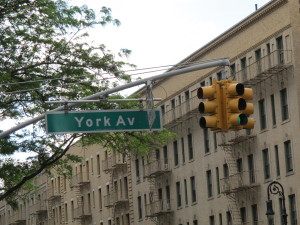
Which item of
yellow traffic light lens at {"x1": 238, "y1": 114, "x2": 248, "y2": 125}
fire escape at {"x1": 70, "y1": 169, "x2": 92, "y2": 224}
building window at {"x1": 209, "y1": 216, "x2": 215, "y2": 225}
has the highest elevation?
fire escape at {"x1": 70, "y1": 169, "x2": 92, "y2": 224}

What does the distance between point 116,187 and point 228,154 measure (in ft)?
74.4

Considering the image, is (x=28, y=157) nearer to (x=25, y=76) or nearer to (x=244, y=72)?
(x=25, y=76)

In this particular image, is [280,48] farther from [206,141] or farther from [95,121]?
[95,121]

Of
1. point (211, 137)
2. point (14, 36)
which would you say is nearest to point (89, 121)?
point (14, 36)

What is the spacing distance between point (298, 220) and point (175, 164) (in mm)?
18241

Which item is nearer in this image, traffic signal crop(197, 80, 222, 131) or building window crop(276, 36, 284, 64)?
traffic signal crop(197, 80, 222, 131)

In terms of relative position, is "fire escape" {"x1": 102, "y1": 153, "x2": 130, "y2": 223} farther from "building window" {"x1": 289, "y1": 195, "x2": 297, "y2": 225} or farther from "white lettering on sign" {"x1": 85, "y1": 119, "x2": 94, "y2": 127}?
"white lettering on sign" {"x1": 85, "y1": 119, "x2": 94, "y2": 127}

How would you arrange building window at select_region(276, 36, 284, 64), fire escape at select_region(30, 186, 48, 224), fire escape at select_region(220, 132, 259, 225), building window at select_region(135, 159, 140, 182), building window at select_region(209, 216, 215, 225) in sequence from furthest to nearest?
fire escape at select_region(30, 186, 48, 224)
building window at select_region(135, 159, 140, 182)
building window at select_region(209, 216, 215, 225)
fire escape at select_region(220, 132, 259, 225)
building window at select_region(276, 36, 284, 64)

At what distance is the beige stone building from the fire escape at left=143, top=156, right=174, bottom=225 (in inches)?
2.7

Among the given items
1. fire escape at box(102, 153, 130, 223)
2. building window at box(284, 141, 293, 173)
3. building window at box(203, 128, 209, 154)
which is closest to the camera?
building window at box(284, 141, 293, 173)

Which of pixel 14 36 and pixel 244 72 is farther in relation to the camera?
pixel 244 72

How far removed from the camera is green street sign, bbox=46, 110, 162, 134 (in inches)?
854

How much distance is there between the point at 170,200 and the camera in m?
69.8

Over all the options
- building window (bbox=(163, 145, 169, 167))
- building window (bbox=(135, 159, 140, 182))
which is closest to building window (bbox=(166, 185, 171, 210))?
building window (bbox=(163, 145, 169, 167))
